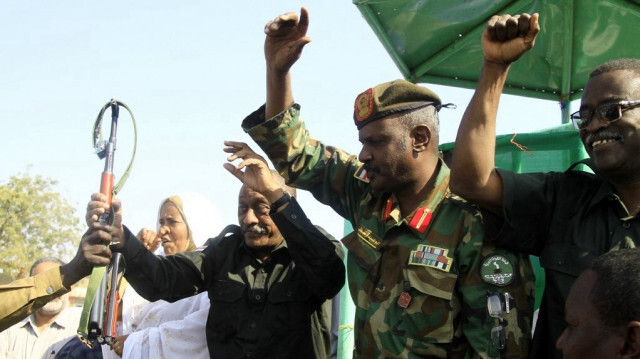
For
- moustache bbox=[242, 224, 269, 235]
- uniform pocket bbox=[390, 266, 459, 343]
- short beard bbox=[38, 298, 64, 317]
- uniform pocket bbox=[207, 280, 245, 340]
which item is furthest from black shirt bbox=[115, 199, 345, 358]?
short beard bbox=[38, 298, 64, 317]

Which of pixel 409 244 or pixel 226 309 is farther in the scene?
pixel 226 309

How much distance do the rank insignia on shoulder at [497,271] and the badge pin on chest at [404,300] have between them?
0.97ft

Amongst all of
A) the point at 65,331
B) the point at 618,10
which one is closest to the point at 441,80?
the point at 618,10

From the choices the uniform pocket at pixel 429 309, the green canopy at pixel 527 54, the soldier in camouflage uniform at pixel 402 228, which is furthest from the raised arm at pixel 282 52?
the green canopy at pixel 527 54

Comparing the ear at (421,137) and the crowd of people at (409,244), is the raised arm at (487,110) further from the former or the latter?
the ear at (421,137)

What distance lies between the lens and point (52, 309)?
20.6ft

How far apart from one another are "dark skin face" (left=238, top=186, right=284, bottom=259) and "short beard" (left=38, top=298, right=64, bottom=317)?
3049 millimetres

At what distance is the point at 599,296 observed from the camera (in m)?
2.01

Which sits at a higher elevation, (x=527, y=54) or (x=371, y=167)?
(x=527, y=54)

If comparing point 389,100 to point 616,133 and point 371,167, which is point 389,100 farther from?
point 616,133

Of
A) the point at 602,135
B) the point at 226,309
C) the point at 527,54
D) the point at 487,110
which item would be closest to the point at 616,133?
the point at 602,135

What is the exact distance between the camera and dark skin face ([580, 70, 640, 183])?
2.53 m

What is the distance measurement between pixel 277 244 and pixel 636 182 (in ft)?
→ 6.21

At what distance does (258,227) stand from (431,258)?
1.22 m
